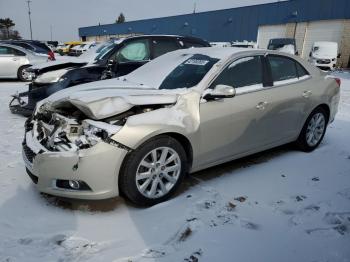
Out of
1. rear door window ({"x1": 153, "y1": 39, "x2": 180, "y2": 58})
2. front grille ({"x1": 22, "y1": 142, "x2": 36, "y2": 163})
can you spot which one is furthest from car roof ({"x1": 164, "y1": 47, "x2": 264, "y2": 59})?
rear door window ({"x1": 153, "y1": 39, "x2": 180, "y2": 58})

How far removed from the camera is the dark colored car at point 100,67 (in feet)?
22.4

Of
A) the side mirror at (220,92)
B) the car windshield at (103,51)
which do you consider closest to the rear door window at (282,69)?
the side mirror at (220,92)

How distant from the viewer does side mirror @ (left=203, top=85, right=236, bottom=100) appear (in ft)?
12.5

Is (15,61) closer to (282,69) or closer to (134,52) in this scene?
(134,52)

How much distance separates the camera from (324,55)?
21.9 metres

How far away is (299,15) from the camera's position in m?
31.0

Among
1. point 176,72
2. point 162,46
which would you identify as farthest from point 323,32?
point 176,72

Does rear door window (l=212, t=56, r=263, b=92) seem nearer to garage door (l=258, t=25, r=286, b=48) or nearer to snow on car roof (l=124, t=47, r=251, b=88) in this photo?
snow on car roof (l=124, t=47, r=251, b=88)

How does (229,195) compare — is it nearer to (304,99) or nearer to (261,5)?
(304,99)

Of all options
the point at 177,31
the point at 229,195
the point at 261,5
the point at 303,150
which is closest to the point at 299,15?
the point at 261,5

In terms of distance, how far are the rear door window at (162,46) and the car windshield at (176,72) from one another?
2.99 metres

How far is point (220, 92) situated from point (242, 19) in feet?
116

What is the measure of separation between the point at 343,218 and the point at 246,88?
175cm

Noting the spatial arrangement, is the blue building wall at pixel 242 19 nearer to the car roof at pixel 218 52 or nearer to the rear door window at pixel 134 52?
the rear door window at pixel 134 52
